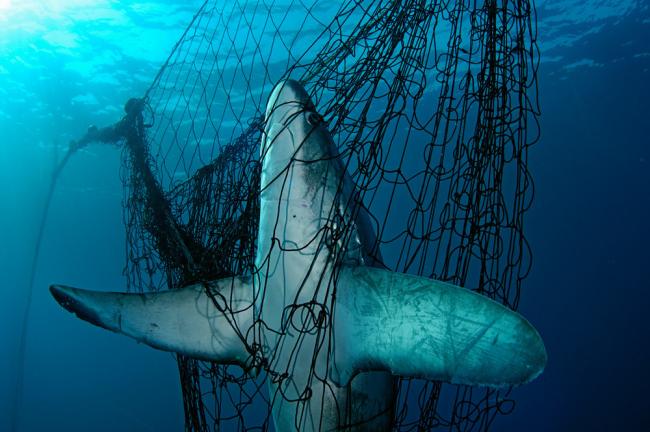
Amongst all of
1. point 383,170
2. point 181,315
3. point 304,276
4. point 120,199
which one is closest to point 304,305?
point 304,276

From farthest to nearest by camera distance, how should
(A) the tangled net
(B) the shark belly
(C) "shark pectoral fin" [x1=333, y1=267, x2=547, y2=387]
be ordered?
(A) the tangled net < (B) the shark belly < (C) "shark pectoral fin" [x1=333, y1=267, x2=547, y2=387]

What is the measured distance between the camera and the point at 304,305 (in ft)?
7.24

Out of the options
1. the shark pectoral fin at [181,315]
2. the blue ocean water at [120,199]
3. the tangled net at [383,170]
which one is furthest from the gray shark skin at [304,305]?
the blue ocean water at [120,199]

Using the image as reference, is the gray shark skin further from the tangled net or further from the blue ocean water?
the blue ocean water

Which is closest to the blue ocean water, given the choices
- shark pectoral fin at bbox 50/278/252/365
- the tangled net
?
the tangled net

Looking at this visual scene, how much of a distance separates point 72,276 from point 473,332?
75.4 metres

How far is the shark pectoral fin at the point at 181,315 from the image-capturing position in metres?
2.23

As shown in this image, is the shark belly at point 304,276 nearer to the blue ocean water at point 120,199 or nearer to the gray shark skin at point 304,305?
the gray shark skin at point 304,305

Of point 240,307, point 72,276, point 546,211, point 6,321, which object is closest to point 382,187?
point 546,211

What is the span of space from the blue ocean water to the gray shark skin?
14.3 metres

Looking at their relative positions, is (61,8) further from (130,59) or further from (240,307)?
(240,307)

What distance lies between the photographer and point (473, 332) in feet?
5.85

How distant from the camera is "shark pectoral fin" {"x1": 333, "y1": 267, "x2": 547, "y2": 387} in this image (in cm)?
171

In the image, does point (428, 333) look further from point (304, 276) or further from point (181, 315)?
point (181, 315)
